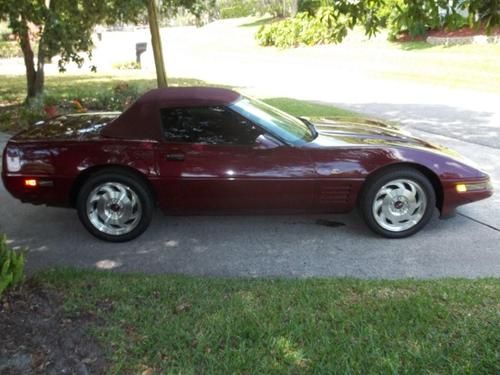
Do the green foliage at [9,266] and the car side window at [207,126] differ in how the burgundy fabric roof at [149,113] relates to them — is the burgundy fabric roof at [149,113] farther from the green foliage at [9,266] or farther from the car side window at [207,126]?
the green foliage at [9,266]

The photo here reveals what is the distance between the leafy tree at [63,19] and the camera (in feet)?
31.1

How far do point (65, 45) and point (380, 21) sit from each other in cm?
783

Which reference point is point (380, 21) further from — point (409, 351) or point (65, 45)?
point (65, 45)

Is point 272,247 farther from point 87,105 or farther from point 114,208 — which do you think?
point 87,105

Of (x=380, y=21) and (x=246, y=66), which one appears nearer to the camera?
(x=380, y=21)

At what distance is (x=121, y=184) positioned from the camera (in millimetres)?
4605

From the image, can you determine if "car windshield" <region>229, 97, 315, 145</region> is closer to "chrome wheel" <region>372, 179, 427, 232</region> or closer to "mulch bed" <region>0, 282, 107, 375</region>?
"chrome wheel" <region>372, 179, 427, 232</region>

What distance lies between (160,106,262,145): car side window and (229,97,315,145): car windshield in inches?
3.9

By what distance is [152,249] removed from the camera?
180 inches

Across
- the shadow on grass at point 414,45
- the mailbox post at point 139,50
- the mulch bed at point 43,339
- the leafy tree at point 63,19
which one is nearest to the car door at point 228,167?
the mulch bed at point 43,339

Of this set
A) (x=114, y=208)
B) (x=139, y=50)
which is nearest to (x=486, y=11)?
(x=114, y=208)

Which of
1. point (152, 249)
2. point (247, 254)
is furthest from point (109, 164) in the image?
point (247, 254)

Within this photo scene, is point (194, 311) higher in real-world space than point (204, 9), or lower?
lower

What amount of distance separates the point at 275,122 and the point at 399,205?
1.36 metres
